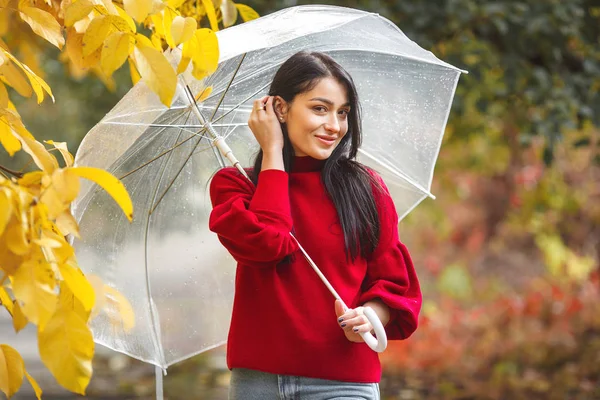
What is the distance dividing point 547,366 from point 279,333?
5689 millimetres

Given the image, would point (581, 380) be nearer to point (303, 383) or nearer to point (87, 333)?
point (303, 383)

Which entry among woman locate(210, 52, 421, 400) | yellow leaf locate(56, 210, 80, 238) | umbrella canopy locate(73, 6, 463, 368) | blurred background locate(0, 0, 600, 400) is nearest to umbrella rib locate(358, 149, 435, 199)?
umbrella canopy locate(73, 6, 463, 368)

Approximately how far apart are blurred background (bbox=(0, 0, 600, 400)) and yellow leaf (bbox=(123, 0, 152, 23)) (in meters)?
2.70

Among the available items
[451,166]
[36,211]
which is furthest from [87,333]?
[451,166]

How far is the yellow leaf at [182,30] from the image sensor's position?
6.09ft

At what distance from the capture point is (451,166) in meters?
8.98

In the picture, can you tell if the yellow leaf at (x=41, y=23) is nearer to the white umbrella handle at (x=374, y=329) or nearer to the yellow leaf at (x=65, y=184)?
the yellow leaf at (x=65, y=184)

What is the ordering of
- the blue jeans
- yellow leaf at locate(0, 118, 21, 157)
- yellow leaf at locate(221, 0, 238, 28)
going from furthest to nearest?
yellow leaf at locate(221, 0, 238, 28) < the blue jeans < yellow leaf at locate(0, 118, 21, 157)

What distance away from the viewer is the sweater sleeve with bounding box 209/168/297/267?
6.88 feet

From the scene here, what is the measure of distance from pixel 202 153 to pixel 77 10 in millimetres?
679

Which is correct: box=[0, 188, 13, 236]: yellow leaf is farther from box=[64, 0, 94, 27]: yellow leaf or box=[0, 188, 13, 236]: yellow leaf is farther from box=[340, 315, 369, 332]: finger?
box=[340, 315, 369, 332]: finger

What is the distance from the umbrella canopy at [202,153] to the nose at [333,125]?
8.8 inches

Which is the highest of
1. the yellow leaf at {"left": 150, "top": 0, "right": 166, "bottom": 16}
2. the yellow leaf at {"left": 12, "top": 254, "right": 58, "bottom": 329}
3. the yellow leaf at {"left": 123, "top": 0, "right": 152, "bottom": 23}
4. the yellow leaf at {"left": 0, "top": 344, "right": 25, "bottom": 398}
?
the yellow leaf at {"left": 123, "top": 0, "right": 152, "bottom": 23}

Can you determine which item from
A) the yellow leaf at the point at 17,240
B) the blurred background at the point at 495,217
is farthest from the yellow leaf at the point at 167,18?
the blurred background at the point at 495,217
